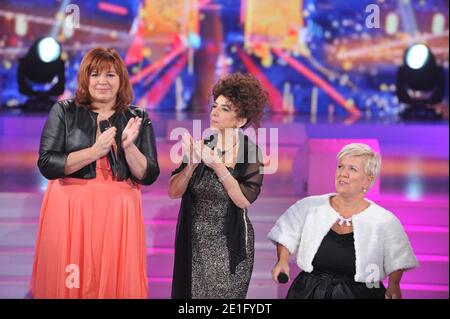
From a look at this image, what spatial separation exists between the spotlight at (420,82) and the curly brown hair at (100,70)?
6.00 metres

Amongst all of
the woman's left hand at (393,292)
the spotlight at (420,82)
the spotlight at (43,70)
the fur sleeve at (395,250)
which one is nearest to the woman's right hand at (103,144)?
the fur sleeve at (395,250)

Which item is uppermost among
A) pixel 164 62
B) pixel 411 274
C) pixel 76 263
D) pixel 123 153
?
pixel 164 62

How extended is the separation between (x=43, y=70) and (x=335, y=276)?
5.86 m

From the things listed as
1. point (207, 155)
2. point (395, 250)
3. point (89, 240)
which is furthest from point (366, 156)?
point (89, 240)

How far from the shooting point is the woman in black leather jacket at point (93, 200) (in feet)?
10.0

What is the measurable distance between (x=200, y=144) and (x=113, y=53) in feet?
1.65

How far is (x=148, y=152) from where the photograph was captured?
3129 millimetres

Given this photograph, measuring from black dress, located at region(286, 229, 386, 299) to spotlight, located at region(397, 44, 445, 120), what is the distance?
19.1 feet

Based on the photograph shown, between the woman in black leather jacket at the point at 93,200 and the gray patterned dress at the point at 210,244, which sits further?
the gray patterned dress at the point at 210,244

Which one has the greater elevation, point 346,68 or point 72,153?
point 346,68

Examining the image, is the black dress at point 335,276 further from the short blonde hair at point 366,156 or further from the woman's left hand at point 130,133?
the woman's left hand at point 130,133
